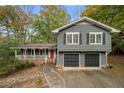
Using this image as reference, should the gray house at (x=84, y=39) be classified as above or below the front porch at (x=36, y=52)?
above

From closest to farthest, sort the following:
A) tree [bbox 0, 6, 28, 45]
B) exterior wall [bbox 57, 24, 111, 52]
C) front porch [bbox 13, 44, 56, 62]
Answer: exterior wall [bbox 57, 24, 111, 52]
front porch [bbox 13, 44, 56, 62]
tree [bbox 0, 6, 28, 45]

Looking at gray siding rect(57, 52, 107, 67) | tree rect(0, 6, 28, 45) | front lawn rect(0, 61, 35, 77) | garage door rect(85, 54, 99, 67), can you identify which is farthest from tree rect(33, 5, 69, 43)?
garage door rect(85, 54, 99, 67)

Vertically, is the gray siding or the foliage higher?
the foliage

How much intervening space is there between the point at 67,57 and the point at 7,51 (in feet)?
16.7

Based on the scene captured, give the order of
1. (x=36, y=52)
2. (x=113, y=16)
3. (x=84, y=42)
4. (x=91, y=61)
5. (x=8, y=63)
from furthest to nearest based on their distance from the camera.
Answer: (x=36, y=52), (x=113, y=16), (x=8, y=63), (x=91, y=61), (x=84, y=42)

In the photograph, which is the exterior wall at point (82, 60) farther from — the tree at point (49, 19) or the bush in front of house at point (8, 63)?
the tree at point (49, 19)

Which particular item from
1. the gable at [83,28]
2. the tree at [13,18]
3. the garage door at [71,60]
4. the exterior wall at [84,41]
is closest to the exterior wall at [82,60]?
the garage door at [71,60]

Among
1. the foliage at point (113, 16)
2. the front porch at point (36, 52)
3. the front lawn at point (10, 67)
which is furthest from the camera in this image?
the front porch at point (36, 52)

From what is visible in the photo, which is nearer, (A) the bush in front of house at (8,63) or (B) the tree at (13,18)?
(A) the bush in front of house at (8,63)

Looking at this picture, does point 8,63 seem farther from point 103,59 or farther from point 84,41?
point 103,59

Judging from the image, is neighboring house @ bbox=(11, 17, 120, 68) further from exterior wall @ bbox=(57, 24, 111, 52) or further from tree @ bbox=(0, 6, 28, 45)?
tree @ bbox=(0, 6, 28, 45)

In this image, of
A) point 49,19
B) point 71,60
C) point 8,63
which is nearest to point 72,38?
point 71,60

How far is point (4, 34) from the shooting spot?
2417cm
